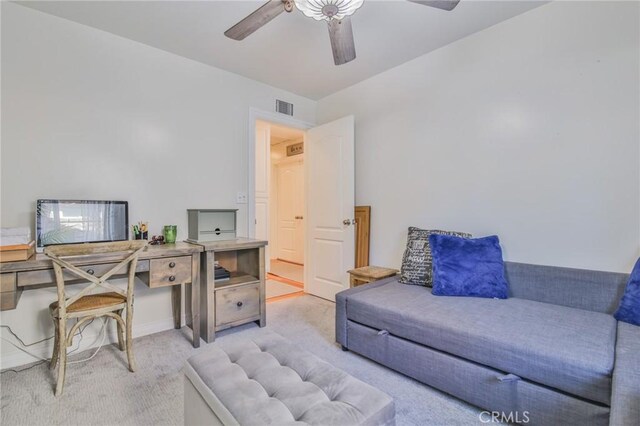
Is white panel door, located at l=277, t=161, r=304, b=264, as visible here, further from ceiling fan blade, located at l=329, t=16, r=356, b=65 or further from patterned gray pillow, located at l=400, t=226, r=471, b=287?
ceiling fan blade, located at l=329, t=16, r=356, b=65

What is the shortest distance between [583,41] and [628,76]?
1.18 feet

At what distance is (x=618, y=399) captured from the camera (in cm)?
103

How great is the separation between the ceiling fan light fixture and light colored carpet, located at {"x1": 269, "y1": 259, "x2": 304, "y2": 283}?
3.47 meters

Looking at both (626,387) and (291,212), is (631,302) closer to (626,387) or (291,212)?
(626,387)

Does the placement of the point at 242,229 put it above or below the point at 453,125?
below

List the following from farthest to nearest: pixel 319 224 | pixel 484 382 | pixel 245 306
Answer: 1. pixel 319 224
2. pixel 245 306
3. pixel 484 382

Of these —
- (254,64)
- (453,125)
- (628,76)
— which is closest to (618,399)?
(628,76)

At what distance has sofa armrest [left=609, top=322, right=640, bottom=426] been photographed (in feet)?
3.23

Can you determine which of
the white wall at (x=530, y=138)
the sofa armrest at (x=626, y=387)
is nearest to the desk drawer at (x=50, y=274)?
the white wall at (x=530, y=138)

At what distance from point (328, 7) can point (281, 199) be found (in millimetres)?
4884

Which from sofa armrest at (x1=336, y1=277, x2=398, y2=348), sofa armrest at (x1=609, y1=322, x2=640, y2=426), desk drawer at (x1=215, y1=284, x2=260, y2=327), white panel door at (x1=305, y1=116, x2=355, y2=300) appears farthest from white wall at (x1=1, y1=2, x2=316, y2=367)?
sofa armrest at (x1=609, y1=322, x2=640, y2=426)

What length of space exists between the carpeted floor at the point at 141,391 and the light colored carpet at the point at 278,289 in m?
1.36

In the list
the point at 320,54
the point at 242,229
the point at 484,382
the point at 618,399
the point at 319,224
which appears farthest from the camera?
the point at 319,224

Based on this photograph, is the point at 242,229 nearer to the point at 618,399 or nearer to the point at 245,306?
the point at 245,306
